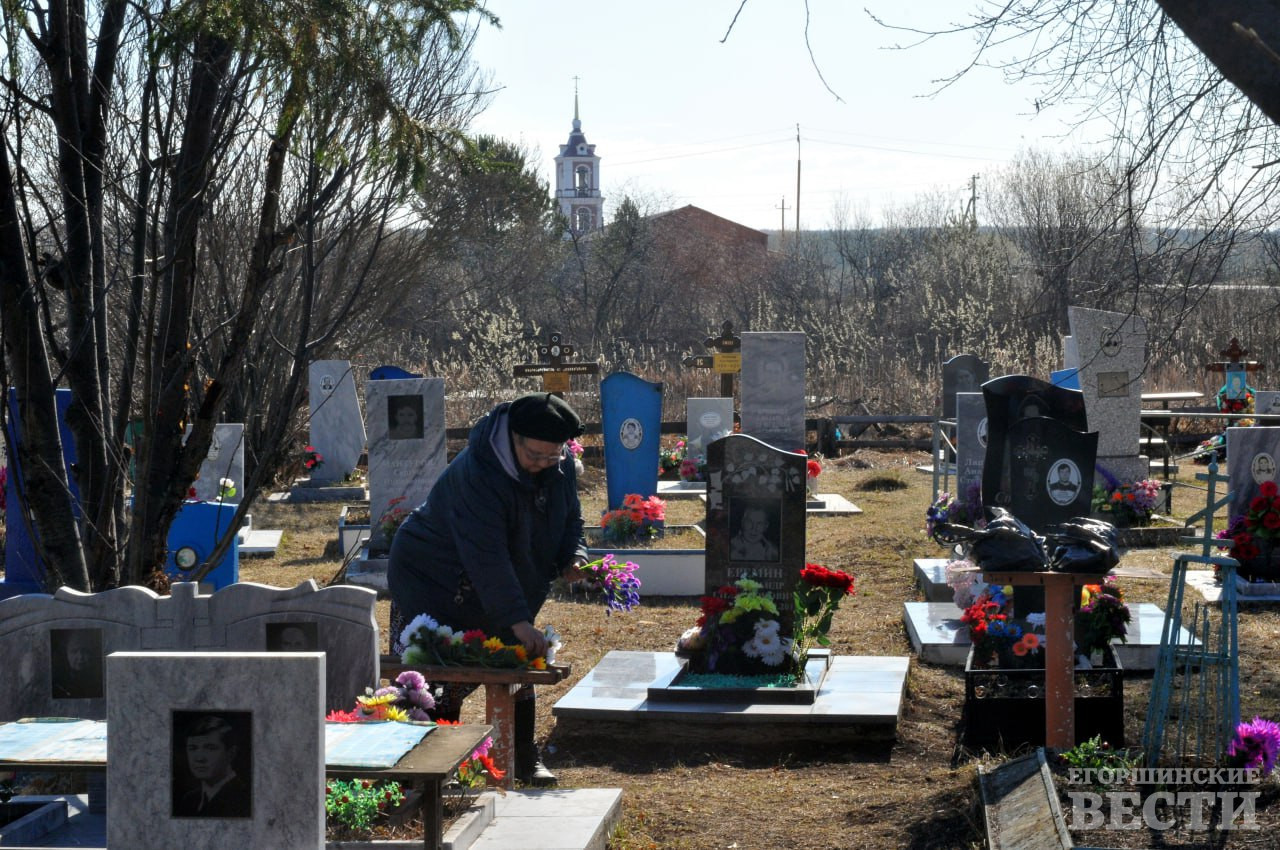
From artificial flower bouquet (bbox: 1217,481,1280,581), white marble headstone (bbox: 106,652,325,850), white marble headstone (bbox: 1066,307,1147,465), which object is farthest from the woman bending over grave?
white marble headstone (bbox: 1066,307,1147,465)

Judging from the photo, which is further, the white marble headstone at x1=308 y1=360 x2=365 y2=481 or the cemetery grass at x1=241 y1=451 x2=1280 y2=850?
the white marble headstone at x1=308 y1=360 x2=365 y2=481

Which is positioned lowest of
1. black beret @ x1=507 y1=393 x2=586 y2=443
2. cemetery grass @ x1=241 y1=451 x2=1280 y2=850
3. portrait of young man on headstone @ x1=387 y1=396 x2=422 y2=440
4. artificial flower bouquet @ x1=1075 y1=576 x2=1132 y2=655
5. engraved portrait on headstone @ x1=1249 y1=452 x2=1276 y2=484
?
cemetery grass @ x1=241 y1=451 x2=1280 y2=850

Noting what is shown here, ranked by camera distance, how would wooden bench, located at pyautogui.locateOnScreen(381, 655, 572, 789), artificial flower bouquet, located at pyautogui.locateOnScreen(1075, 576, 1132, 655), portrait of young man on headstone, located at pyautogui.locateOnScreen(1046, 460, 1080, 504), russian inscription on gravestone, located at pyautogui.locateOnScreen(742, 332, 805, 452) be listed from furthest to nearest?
1. russian inscription on gravestone, located at pyautogui.locateOnScreen(742, 332, 805, 452)
2. portrait of young man on headstone, located at pyautogui.locateOnScreen(1046, 460, 1080, 504)
3. artificial flower bouquet, located at pyautogui.locateOnScreen(1075, 576, 1132, 655)
4. wooden bench, located at pyautogui.locateOnScreen(381, 655, 572, 789)

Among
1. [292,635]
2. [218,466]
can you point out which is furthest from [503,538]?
[218,466]

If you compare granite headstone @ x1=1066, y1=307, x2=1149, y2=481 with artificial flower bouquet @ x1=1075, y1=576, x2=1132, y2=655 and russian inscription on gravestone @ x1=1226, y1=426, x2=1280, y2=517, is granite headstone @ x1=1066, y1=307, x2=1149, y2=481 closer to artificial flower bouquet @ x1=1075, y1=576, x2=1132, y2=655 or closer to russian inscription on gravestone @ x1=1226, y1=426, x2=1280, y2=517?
russian inscription on gravestone @ x1=1226, y1=426, x2=1280, y2=517

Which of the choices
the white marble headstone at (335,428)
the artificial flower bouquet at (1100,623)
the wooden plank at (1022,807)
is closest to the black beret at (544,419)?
the wooden plank at (1022,807)

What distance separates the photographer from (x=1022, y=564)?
5.57 m

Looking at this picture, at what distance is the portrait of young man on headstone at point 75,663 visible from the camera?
15.9ft

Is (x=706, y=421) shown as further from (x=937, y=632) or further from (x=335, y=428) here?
(x=937, y=632)

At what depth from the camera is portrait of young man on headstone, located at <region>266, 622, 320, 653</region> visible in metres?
4.95

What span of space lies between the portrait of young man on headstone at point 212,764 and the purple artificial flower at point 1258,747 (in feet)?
10.5

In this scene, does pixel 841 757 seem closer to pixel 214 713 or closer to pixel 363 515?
pixel 214 713

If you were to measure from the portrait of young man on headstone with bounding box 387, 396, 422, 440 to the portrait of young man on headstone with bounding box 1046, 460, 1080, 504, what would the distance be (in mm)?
6461

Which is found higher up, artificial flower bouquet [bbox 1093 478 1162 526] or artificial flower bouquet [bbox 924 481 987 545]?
artificial flower bouquet [bbox 924 481 987 545]
